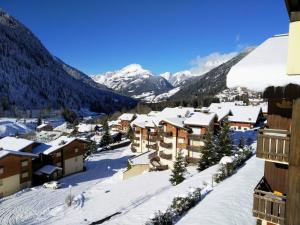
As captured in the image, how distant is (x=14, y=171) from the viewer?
136 ft

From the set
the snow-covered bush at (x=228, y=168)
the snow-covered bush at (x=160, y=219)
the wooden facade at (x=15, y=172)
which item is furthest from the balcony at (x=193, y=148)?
the snow-covered bush at (x=160, y=219)

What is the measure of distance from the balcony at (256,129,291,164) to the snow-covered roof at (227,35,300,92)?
277 cm

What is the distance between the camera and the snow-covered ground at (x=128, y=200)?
714 inches

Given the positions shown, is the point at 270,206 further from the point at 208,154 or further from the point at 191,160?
the point at 191,160

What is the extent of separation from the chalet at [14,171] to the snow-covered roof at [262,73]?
39831 millimetres

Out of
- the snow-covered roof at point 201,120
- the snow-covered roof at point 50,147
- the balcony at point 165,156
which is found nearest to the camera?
the snow-covered roof at point 201,120

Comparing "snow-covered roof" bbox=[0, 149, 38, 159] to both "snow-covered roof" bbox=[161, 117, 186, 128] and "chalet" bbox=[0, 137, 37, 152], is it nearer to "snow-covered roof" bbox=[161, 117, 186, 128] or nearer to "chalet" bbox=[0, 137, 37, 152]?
"chalet" bbox=[0, 137, 37, 152]

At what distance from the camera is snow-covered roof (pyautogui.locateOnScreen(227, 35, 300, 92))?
5.44 m

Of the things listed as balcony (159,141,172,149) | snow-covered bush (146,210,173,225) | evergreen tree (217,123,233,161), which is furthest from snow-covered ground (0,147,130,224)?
snow-covered bush (146,210,173,225)

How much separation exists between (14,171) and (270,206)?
129ft

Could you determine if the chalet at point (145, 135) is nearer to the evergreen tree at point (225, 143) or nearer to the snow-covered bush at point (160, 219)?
the evergreen tree at point (225, 143)

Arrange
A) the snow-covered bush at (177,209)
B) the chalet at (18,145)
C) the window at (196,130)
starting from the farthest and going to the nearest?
the chalet at (18,145) < the window at (196,130) < the snow-covered bush at (177,209)

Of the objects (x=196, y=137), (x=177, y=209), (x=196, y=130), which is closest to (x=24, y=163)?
(x=196, y=137)

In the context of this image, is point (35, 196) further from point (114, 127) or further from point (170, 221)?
point (114, 127)
